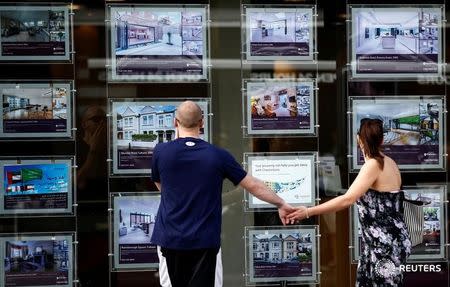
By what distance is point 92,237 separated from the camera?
24.4 ft

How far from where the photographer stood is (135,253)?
7.46m

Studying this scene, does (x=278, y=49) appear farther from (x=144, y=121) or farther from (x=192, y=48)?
(x=144, y=121)

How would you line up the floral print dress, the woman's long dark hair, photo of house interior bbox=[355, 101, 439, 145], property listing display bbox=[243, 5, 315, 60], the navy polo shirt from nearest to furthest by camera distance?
1. the navy polo shirt
2. the floral print dress
3. the woman's long dark hair
4. property listing display bbox=[243, 5, 315, 60]
5. photo of house interior bbox=[355, 101, 439, 145]

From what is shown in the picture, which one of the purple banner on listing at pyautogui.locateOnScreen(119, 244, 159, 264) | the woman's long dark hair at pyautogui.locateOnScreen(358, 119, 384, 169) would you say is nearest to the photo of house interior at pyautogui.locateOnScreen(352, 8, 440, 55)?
the woman's long dark hair at pyautogui.locateOnScreen(358, 119, 384, 169)

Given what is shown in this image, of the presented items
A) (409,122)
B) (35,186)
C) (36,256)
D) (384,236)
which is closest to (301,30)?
(409,122)

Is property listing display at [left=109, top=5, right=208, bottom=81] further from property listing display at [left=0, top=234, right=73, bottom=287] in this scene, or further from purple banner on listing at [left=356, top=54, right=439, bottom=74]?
property listing display at [left=0, top=234, right=73, bottom=287]

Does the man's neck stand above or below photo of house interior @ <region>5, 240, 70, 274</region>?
above

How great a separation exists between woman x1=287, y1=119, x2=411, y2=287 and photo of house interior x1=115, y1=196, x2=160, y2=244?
1.98 m

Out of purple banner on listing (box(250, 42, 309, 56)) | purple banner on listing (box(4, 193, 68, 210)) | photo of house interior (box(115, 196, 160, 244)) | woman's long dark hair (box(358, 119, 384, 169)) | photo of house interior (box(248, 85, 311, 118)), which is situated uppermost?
purple banner on listing (box(250, 42, 309, 56))

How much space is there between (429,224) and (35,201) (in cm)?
363

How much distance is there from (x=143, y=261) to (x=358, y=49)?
277 centimetres

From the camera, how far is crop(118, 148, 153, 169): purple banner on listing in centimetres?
739

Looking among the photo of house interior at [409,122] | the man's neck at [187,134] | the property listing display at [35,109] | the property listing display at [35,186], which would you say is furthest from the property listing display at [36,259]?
the photo of house interior at [409,122]

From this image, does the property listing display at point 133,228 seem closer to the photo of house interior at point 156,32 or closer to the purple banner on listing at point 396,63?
the photo of house interior at point 156,32
